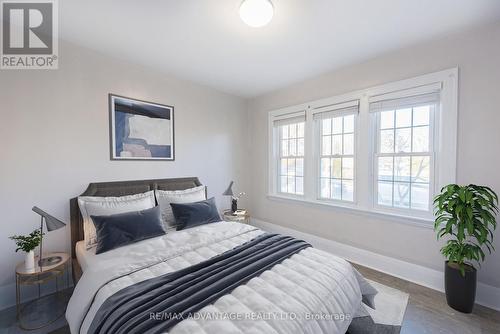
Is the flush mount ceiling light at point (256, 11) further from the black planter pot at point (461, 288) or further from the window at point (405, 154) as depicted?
the black planter pot at point (461, 288)

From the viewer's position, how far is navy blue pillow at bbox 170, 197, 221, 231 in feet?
8.27

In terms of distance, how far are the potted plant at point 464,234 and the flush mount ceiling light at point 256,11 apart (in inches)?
88.2

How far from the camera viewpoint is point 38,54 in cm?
220

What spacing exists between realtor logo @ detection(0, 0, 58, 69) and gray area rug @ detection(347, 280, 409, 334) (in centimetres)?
367

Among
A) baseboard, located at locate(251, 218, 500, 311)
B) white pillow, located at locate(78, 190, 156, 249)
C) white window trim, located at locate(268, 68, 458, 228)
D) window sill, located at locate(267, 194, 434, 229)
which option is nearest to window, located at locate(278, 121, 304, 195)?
white window trim, located at locate(268, 68, 458, 228)

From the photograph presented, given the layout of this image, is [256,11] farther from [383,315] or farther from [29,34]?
[383,315]

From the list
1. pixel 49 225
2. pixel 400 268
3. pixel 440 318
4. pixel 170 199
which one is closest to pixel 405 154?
pixel 400 268

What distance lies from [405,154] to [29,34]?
4240 millimetres

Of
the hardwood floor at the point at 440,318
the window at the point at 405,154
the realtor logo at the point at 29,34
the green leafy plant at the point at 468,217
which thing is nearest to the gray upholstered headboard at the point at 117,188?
the realtor logo at the point at 29,34

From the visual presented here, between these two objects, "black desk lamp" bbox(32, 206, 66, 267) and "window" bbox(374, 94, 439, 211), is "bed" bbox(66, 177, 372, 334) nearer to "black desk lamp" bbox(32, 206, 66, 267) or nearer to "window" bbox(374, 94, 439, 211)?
"black desk lamp" bbox(32, 206, 66, 267)

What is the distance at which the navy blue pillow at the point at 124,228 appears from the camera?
196cm

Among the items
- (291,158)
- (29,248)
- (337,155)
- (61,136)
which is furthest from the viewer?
(291,158)

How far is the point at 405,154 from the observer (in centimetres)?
257

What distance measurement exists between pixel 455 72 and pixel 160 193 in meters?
3.58
